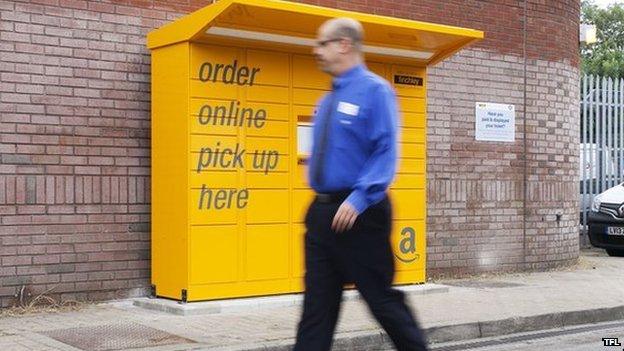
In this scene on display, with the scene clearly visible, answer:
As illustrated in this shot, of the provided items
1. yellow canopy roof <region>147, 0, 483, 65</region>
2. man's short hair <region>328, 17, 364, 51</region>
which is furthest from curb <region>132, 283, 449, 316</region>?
man's short hair <region>328, 17, 364, 51</region>

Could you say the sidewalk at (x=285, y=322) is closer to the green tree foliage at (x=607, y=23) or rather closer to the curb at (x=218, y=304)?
the curb at (x=218, y=304)

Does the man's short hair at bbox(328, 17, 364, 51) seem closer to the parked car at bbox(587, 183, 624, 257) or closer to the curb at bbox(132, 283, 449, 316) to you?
the curb at bbox(132, 283, 449, 316)

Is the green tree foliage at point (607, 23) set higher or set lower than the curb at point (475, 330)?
higher

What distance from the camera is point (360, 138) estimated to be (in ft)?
16.0

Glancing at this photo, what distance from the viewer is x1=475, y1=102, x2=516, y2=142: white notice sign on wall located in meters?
12.3

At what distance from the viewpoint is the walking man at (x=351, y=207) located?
4.79 metres

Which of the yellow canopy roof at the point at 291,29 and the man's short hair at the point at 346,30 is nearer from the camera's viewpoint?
the man's short hair at the point at 346,30

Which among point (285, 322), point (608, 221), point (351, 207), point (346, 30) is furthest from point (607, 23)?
point (351, 207)

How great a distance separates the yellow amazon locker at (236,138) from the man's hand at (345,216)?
398cm

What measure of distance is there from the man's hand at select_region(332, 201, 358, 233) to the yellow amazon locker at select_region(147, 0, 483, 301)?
3977 mm

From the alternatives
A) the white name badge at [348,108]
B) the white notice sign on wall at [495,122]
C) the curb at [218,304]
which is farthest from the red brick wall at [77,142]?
the white name badge at [348,108]

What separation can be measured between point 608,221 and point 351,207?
37.7 feet

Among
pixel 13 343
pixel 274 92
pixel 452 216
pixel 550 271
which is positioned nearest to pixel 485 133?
pixel 452 216

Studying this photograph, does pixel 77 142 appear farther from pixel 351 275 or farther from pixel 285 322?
pixel 351 275
